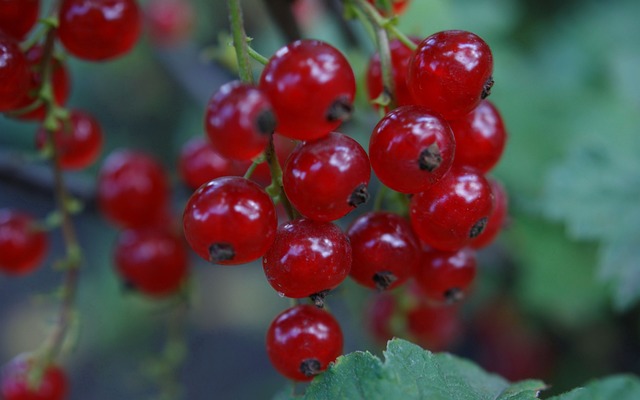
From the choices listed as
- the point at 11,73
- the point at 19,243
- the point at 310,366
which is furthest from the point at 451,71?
the point at 19,243

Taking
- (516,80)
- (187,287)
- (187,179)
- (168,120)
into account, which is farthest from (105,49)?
(168,120)

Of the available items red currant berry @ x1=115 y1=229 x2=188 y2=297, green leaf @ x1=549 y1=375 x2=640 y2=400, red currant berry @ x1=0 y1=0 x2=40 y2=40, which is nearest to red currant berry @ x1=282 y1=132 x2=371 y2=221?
green leaf @ x1=549 y1=375 x2=640 y2=400

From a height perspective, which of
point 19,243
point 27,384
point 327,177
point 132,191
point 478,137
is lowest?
point 27,384

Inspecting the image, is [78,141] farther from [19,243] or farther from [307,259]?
[307,259]

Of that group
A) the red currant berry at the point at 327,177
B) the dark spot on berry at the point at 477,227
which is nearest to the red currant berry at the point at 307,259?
the red currant berry at the point at 327,177

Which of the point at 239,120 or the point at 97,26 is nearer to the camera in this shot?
the point at 239,120

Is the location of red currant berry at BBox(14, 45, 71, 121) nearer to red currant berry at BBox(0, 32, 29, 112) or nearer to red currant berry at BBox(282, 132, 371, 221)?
red currant berry at BBox(0, 32, 29, 112)

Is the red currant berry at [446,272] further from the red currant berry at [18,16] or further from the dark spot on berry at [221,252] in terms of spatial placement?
the red currant berry at [18,16]

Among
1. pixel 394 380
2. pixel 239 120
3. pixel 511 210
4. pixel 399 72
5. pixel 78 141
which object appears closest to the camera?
pixel 239 120
